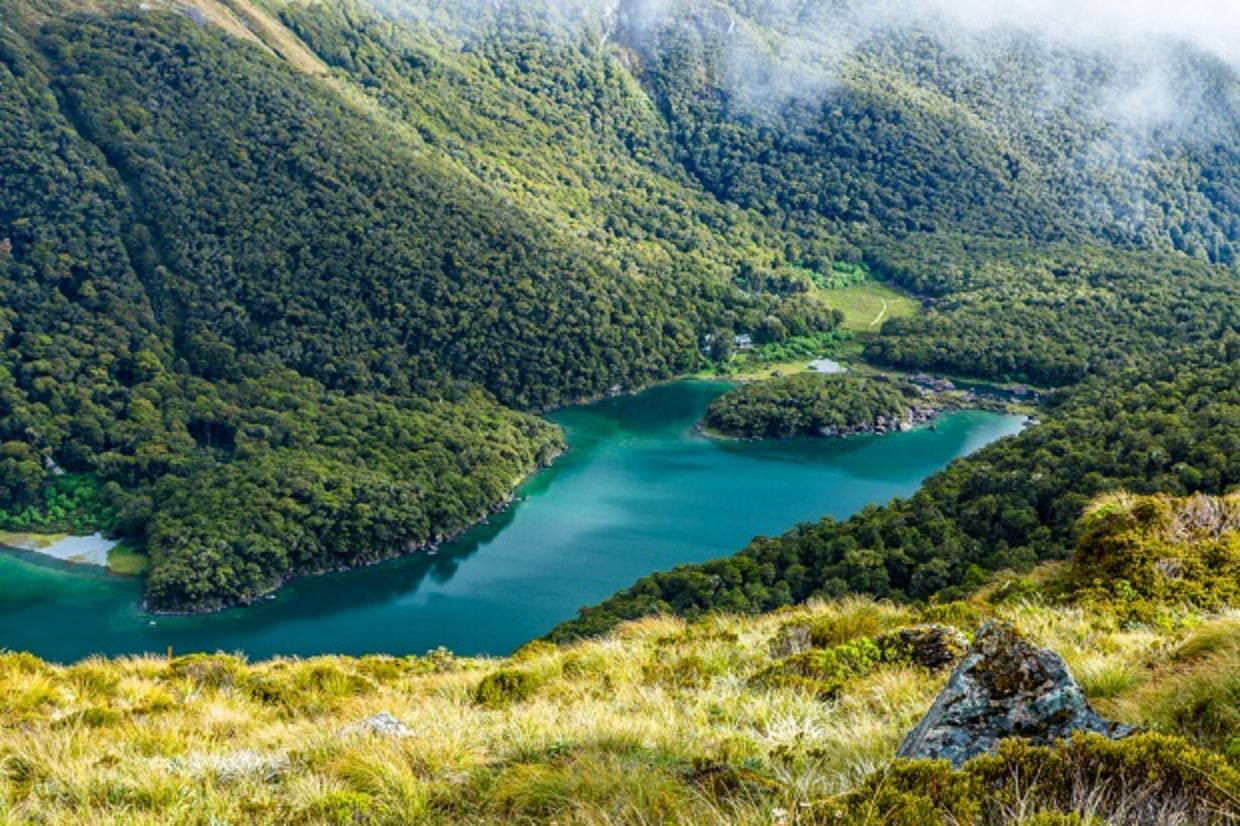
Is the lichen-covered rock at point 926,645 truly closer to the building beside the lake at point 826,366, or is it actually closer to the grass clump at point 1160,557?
the grass clump at point 1160,557

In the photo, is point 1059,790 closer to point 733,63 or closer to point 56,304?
point 56,304

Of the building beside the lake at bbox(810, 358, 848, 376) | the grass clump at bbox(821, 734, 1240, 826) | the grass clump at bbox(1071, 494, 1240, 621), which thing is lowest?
the grass clump at bbox(821, 734, 1240, 826)

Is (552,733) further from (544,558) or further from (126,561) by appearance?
(126,561)

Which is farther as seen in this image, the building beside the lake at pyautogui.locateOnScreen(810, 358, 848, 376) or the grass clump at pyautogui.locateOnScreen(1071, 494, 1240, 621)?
the building beside the lake at pyautogui.locateOnScreen(810, 358, 848, 376)

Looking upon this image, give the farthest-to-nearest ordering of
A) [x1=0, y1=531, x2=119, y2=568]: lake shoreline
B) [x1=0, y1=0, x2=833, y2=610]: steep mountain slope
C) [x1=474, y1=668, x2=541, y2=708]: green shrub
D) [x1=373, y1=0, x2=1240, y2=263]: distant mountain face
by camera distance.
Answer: [x1=373, y1=0, x2=1240, y2=263]: distant mountain face
[x1=0, y1=0, x2=833, y2=610]: steep mountain slope
[x1=0, y1=531, x2=119, y2=568]: lake shoreline
[x1=474, y1=668, x2=541, y2=708]: green shrub

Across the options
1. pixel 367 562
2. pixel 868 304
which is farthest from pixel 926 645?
pixel 868 304

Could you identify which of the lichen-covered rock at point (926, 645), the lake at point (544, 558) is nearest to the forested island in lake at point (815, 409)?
the lake at point (544, 558)

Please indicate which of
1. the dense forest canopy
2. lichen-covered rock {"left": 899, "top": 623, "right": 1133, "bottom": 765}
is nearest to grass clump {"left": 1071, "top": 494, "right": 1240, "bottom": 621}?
lichen-covered rock {"left": 899, "top": 623, "right": 1133, "bottom": 765}

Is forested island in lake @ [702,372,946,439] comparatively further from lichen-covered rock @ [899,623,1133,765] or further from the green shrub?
lichen-covered rock @ [899,623,1133,765]
